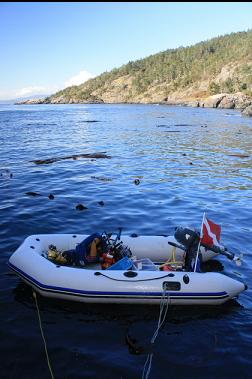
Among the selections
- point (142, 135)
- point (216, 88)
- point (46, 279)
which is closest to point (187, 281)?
point (46, 279)

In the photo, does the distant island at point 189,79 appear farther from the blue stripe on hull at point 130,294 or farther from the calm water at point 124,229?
the blue stripe on hull at point 130,294

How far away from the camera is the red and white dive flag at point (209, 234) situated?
383 inches

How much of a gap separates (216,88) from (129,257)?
12034 cm

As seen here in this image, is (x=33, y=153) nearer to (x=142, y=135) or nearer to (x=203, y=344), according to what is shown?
(x=142, y=135)

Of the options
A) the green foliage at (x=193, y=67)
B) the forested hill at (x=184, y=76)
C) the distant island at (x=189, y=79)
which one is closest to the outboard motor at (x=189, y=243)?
the distant island at (x=189, y=79)

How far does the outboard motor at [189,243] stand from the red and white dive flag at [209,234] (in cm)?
22

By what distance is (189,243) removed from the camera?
9.99m

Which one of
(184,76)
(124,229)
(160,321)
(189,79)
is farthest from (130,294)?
(184,76)

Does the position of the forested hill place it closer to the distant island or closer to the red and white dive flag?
the distant island

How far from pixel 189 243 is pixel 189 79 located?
470 ft

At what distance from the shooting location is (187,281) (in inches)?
355

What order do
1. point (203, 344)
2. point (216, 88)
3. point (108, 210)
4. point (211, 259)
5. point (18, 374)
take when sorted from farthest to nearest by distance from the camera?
1. point (216, 88)
2. point (108, 210)
3. point (211, 259)
4. point (203, 344)
5. point (18, 374)

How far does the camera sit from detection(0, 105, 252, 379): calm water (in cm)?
712

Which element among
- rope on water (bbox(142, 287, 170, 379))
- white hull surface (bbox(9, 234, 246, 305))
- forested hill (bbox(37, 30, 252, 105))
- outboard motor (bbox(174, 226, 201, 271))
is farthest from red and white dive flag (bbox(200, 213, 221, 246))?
forested hill (bbox(37, 30, 252, 105))
